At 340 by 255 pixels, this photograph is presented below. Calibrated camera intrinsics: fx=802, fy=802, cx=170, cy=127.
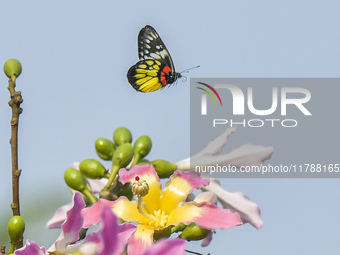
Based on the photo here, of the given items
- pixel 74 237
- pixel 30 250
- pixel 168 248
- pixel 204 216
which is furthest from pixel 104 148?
pixel 168 248

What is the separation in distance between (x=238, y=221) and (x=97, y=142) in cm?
80

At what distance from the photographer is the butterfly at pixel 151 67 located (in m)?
3.80

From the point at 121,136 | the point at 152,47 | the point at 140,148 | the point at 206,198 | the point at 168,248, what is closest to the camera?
the point at 168,248

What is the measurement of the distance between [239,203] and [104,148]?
1.89ft

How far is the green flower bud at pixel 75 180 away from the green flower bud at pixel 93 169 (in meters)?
0.02

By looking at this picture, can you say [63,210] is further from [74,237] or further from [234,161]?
[234,161]

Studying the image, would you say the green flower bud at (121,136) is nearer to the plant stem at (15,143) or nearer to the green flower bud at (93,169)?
the green flower bud at (93,169)

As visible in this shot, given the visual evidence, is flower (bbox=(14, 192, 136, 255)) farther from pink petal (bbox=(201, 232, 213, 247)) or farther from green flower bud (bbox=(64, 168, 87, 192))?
pink petal (bbox=(201, 232, 213, 247))

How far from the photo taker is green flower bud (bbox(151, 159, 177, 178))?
310 centimetres

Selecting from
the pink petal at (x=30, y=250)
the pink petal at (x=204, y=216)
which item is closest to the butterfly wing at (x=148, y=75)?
the pink petal at (x=204, y=216)

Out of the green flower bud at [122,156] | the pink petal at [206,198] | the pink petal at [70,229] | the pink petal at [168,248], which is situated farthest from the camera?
the green flower bud at [122,156]

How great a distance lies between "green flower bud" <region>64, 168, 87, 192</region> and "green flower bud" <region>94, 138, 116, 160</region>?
18cm

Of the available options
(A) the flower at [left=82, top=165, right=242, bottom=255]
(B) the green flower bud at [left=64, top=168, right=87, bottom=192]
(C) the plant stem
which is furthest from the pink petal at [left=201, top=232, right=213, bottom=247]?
(C) the plant stem

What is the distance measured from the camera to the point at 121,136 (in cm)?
327
